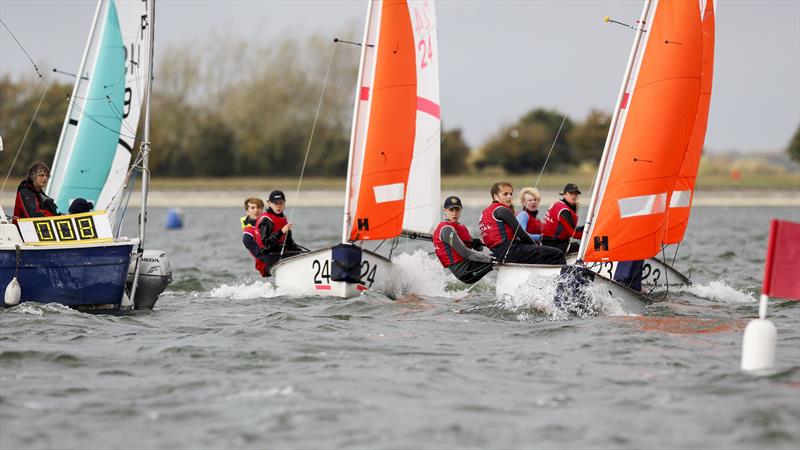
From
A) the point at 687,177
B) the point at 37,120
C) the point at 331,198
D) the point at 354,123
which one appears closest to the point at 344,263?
the point at 354,123

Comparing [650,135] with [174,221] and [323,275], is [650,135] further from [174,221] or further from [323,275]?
Answer: [174,221]

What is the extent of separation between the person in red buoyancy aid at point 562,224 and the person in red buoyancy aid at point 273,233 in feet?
10.1

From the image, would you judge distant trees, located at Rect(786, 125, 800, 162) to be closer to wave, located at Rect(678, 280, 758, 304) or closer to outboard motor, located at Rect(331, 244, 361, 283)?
wave, located at Rect(678, 280, 758, 304)

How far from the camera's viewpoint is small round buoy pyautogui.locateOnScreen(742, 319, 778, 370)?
8078 millimetres

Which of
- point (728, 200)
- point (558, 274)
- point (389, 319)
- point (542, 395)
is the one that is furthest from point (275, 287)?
point (728, 200)

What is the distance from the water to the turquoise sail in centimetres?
268

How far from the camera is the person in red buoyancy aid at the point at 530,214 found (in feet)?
44.1

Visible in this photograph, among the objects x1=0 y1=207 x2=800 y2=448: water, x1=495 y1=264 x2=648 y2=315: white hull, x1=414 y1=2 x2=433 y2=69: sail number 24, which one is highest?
x1=414 y1=2 x2=433 y2=69: sail number 24

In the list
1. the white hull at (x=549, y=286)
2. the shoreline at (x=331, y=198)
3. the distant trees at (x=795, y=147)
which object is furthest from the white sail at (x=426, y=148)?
the distant trees at (x=795, y=147)

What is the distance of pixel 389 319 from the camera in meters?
11.6

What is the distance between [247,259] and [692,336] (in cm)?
1333

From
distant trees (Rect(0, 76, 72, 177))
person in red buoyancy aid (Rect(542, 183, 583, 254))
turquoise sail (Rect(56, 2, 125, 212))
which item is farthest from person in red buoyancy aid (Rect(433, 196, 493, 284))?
distant trees (Rect(0, 76, 72, 177))

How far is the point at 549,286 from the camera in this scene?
11.5 m

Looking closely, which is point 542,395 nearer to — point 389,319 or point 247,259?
point 389,319
